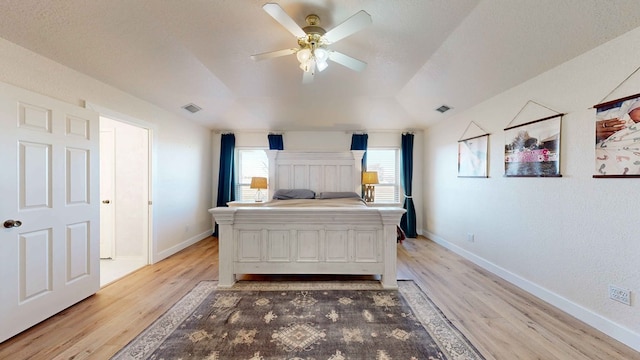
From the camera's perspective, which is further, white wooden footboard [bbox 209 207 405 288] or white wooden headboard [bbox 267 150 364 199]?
white wooden headboard [bbox 267 150 364 199]

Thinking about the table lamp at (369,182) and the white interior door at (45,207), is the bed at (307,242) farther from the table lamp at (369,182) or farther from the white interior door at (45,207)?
the table lamp at (369,182)

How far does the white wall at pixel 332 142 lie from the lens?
5.46 meters

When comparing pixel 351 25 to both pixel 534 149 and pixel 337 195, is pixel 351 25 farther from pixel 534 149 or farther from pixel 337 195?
pixel 337 195

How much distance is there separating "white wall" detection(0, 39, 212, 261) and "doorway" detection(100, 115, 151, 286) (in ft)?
0.78

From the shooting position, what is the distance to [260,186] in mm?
4785

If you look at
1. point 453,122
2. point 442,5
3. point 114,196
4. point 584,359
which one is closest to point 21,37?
point 114,196

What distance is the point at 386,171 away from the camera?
5.61m

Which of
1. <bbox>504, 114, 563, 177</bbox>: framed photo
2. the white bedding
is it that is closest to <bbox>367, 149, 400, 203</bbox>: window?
the white bedding

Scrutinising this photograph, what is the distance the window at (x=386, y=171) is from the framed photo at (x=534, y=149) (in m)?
2.57

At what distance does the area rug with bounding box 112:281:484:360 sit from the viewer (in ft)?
5.90

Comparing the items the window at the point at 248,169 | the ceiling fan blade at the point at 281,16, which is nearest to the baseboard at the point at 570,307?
the ceiling fan blade at the point at 281,16

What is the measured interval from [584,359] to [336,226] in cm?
215

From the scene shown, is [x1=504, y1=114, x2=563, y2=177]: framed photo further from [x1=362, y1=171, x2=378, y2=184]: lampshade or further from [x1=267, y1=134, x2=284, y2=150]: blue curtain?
[x1=267, y1=134, x2=284, y2=150]: blue curtain

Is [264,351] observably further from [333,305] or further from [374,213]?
[374,213]
